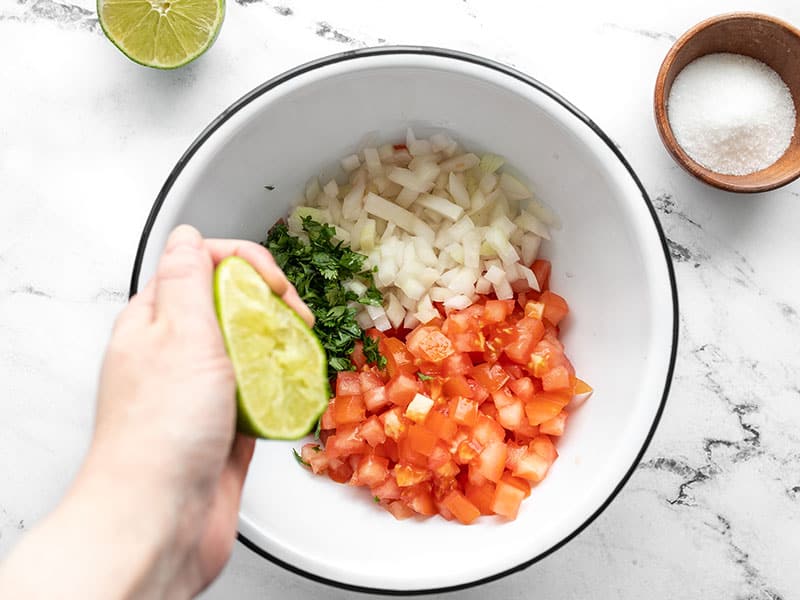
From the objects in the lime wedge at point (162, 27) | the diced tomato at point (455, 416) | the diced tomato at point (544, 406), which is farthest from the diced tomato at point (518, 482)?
the lime wedge at point (162, 27)

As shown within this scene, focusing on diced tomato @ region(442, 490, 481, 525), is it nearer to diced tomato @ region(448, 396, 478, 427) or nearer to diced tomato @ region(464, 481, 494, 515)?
diced tomato @ region(464, 481, 494, 515)

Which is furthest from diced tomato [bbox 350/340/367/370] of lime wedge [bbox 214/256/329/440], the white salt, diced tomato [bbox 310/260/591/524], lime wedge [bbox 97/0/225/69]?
the white salt

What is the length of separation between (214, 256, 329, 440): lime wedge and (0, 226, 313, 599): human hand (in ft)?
0.07

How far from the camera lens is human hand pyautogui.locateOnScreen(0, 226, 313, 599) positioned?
2.97ft

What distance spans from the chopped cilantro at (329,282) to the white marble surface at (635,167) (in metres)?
0.31

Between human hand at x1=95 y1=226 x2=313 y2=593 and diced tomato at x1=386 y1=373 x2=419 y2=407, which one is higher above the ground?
human hand at x1=95 y1=226 x2=313 y2=593

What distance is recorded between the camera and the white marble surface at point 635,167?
5.36 feet

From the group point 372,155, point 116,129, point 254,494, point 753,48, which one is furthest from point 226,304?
point 753,48

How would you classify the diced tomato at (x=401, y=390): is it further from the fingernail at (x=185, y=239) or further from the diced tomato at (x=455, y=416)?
the fingernail at (x=185, y=239)

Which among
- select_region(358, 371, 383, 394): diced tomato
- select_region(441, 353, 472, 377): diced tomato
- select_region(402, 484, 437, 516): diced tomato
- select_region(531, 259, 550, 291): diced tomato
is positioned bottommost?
select_region(402, 484, 437, 516): diced tomato

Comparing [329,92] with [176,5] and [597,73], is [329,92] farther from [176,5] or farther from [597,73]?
[597,73]

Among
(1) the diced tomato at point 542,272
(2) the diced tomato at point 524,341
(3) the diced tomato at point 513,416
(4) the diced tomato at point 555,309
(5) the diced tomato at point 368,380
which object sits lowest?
(5) the diced tomato at point 368,380

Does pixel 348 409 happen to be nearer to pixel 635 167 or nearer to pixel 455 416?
pixel 455 416

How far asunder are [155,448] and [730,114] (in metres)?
1.23
